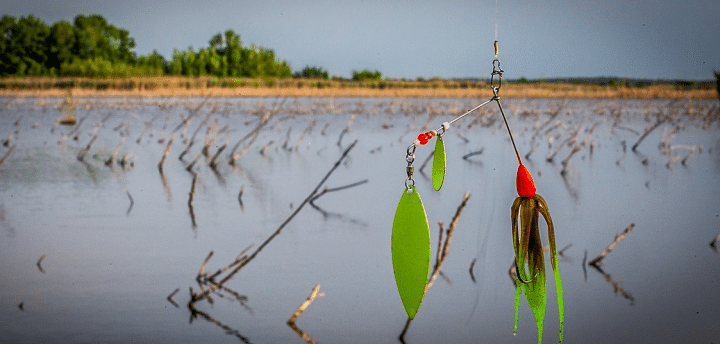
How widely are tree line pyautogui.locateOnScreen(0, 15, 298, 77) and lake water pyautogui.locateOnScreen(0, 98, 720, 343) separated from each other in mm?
47635

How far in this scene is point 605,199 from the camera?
1324 centimetres

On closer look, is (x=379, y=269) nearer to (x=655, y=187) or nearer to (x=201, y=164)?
(x=655, y=187)

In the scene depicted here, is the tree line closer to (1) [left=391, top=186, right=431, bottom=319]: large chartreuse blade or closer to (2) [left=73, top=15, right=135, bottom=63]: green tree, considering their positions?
(2) [left=73, top=15, right=135, bottom=63]: green tree

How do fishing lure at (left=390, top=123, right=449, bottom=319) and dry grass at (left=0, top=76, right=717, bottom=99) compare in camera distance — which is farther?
dry grass at (left=0, top=76, right=717, bottom=99)

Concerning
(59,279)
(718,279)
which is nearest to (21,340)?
(59,279)

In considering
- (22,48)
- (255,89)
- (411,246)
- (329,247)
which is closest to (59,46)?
(22,48)

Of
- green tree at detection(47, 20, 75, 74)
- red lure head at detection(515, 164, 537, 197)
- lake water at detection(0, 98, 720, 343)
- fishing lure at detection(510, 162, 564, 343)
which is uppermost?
green tree at detection(47, 20, 75, 74)

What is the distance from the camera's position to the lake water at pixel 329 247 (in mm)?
6930

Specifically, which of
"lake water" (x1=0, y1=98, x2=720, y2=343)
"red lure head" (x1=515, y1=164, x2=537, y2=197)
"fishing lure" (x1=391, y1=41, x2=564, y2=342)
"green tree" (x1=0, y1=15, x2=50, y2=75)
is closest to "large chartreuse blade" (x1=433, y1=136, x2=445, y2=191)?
"fishing lure" (x1=391, y1=41, x2=564, y2=342)

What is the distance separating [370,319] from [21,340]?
277cm

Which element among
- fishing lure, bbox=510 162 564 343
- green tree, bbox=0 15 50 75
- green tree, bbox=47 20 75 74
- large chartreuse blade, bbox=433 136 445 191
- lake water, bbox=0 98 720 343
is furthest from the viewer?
green tree, bbox=47 20 75 74

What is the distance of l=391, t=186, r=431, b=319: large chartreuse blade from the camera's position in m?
2.26

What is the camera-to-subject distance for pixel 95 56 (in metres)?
79.9

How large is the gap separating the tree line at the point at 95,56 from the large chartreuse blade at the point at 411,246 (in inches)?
2392
